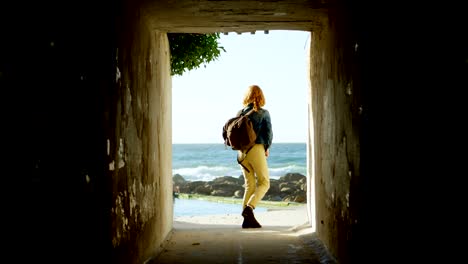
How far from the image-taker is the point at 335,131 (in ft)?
16.5

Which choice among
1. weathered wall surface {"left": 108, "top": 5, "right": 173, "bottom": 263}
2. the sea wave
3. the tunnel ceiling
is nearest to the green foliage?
weathered wall surface {"left": 108, "top": 5, "right": 173, "bottom": 263}

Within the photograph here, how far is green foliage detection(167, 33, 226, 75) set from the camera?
808 centimetres

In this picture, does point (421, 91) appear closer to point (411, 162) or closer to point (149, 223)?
point (411, 162)

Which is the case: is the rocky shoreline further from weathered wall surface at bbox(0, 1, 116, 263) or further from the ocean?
weathered wall surface at bbox(0, 1, 116, 263)

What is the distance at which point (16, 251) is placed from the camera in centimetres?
268

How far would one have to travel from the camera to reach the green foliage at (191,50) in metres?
8.08

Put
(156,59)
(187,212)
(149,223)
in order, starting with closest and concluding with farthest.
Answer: (149,223)
(156,59)
(187,212)

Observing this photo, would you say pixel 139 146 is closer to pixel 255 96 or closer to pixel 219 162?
pixel 255 96

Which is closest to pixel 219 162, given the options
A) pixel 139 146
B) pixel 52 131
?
pixel 139 146

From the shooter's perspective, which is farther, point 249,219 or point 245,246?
point 249,219

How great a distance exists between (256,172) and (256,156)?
8.9 inches

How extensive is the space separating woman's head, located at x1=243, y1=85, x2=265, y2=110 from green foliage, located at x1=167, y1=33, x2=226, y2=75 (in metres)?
0.76

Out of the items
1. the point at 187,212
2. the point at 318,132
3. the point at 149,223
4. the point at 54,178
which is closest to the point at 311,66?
the point at 318,132

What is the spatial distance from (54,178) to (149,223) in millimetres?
2739
